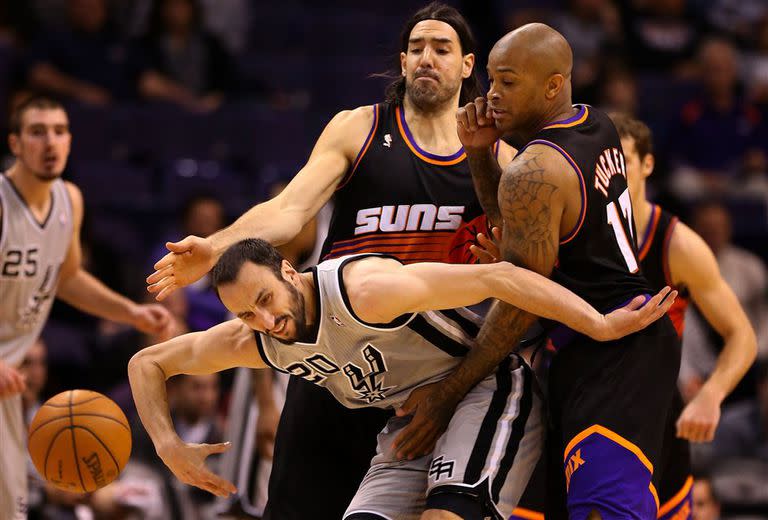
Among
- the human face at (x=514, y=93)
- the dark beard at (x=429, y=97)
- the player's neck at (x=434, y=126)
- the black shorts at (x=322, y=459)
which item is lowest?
the black shorts at (x=322, y=459)

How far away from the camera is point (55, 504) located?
7613 mm

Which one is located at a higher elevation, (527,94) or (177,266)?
(527,94)

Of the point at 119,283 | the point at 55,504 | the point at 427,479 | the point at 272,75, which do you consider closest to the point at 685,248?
the point at 427,479

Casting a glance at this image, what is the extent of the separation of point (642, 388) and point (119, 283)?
5.30m

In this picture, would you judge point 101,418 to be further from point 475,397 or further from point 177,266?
point 475,397

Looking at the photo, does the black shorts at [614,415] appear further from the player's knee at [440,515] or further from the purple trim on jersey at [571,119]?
the purple trim on jersey at [571,119]

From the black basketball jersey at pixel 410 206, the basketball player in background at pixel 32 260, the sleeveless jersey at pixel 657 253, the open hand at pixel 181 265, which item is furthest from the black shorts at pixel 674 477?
the basketball player in background at pixel 32 260

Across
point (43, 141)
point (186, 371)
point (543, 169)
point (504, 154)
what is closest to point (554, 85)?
point (543, 169)

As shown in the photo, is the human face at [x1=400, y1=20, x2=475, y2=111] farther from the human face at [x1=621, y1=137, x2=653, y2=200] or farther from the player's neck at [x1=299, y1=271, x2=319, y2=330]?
the player's neck at [x1=299, y1=271, x2=319, y2=330]

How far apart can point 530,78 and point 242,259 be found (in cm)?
134

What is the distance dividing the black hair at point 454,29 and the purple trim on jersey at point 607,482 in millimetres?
1999

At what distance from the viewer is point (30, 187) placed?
22.2 feet

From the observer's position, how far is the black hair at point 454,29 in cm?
585

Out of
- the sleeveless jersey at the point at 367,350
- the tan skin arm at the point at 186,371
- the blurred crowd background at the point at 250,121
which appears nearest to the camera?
the sleeveless jersey at the point at 367,350
